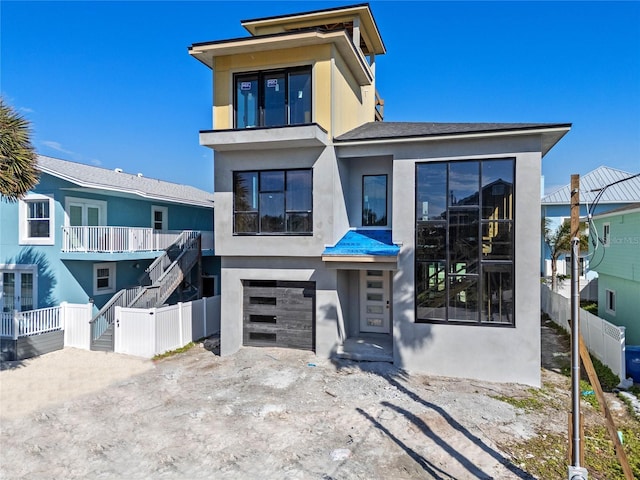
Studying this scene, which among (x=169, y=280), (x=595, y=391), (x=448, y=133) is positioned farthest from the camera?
(x=169, y=280)

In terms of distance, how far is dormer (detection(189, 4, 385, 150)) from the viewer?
11.4 m

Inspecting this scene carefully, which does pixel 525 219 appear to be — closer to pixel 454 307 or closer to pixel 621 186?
pixel 454 307

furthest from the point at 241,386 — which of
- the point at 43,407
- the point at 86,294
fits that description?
the point at 86,294

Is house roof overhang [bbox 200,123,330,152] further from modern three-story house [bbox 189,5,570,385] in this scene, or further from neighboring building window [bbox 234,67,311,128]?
neighboring building window [bbox 234,67,311,128]

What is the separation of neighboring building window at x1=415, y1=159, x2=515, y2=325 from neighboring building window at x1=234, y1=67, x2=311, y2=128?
3968 mm

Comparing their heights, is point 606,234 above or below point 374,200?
below

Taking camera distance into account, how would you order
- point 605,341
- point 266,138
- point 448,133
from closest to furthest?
point 448,133 → point 605,341 → point 266,138

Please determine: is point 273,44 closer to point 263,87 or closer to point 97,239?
point 263,87

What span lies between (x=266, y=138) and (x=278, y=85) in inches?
73.9

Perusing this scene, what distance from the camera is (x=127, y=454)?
691 cm

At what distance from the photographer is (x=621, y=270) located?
48.5 feet

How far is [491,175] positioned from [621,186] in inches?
953

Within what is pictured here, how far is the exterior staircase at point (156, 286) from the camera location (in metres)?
13.4

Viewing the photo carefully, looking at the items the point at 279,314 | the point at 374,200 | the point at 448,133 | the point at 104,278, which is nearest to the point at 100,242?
the point at 104,278
